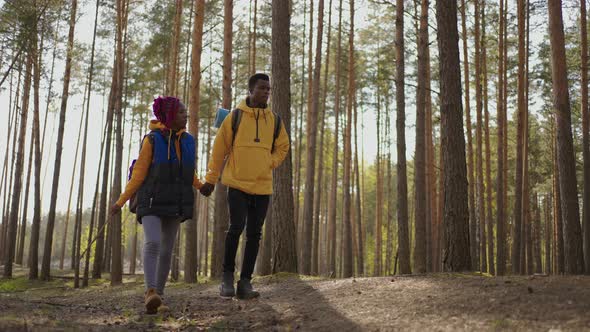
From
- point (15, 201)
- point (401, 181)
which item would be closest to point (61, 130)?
point (15, 201)

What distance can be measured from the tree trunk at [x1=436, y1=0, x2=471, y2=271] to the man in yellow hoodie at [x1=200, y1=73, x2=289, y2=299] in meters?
2.71

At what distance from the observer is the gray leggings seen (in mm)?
4391

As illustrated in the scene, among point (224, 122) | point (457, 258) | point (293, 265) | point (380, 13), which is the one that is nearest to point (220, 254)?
point (293, 265)

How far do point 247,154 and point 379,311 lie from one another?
1.84m

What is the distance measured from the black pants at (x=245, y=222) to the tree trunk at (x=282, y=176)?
2.81 m

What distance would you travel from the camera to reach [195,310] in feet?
15.9

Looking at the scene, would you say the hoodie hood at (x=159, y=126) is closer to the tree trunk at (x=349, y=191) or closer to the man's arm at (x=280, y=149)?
the man's arm at (x=280, y=149)

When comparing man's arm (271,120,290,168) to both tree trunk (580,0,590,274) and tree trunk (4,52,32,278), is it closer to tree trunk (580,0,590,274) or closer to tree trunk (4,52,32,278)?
tree trunk (580,0,590,274)

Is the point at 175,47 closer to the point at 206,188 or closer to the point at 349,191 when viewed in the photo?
the point at 349,191

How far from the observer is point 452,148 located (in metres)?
6.79

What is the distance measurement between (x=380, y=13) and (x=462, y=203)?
14.9m

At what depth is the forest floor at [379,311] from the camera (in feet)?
11.3

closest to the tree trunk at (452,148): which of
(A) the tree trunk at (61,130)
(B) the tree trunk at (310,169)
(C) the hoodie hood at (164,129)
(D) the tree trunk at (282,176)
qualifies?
(D) the tree trunk at (282,176)

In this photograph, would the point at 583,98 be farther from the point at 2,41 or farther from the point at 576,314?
the point at 2,41
